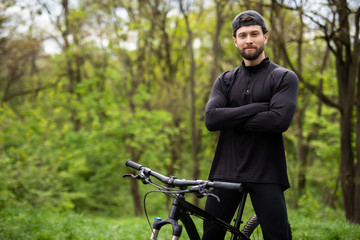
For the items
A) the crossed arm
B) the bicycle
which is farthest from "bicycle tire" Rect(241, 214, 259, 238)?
the crossed arm

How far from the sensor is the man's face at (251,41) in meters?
2.58

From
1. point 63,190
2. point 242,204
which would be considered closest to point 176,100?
point 63,190

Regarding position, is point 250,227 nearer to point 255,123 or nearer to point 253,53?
point 255,123

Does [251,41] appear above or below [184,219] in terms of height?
above

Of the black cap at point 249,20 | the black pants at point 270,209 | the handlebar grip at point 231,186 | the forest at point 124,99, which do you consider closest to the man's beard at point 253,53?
the black cap at point 249,20

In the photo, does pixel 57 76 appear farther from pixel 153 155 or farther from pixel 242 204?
pixel 242 204

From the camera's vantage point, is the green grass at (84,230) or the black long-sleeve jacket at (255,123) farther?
the green grass at (84,230)

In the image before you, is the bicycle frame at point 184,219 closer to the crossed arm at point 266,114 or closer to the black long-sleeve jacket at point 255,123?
the black long-sleeve jacket at point 255,123

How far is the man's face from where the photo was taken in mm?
2580

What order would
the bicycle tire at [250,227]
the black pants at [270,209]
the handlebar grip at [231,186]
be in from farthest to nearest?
1. the bicycle tire at [250,227]
2. the black pants at [270,209]
3. the handlebar grip at [231,186]

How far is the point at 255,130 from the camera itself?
98.6 inches

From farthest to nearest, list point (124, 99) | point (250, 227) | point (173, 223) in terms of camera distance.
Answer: point (124, 99) → point (250, 227) → point (173, 223)

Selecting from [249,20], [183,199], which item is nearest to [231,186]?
[183,199]

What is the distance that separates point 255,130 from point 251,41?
65 centimetres
